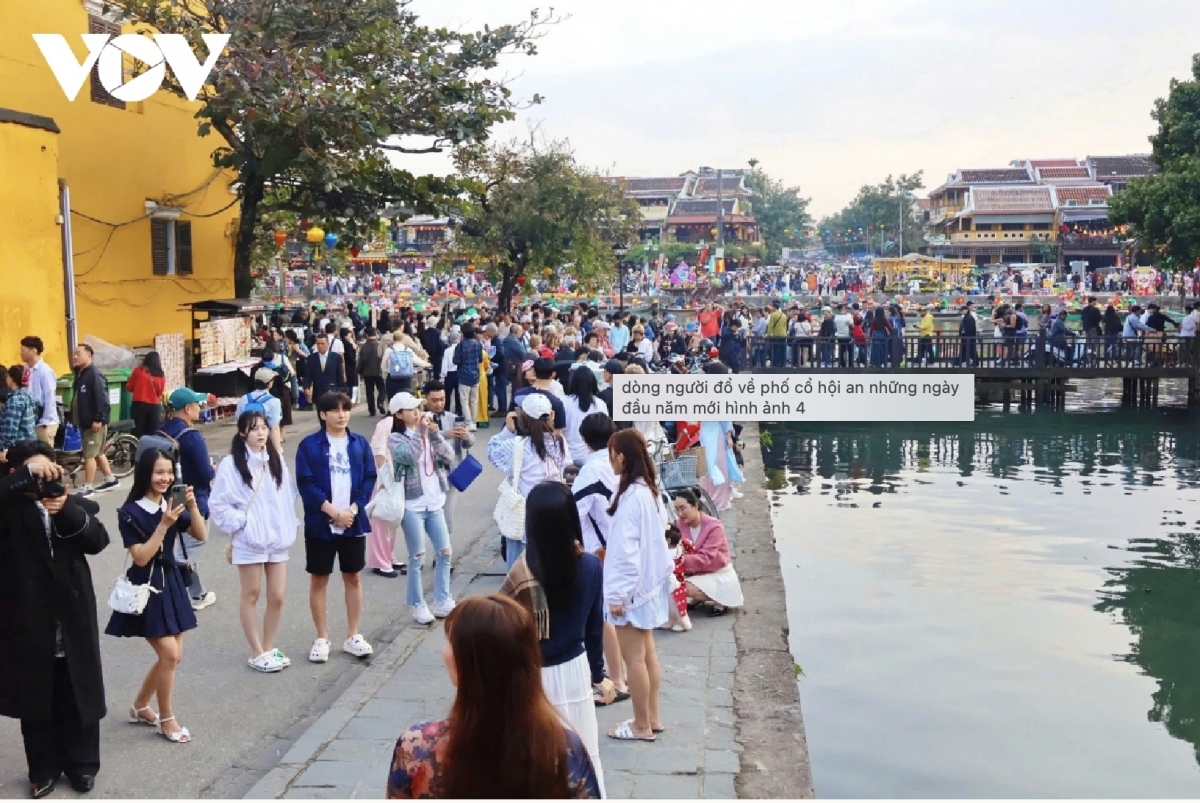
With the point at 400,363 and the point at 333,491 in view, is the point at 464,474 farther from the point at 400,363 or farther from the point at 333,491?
the point at 400,363

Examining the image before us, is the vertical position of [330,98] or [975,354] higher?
[330,98]

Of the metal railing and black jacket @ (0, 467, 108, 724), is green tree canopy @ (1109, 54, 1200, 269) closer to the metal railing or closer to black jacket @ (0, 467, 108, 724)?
the metal railing

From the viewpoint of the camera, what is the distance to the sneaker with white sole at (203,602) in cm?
854

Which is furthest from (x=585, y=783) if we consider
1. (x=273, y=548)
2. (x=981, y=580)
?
(x=981, y=580)

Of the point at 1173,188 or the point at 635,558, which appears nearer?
the point at 635,558

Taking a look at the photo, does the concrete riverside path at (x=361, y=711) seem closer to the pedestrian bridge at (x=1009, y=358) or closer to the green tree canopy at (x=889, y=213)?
the pedestrian bridge at (x=1009, y=358)

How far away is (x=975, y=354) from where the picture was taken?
28375 mm

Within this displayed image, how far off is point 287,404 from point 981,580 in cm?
978

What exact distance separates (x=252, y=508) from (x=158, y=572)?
1.05 m

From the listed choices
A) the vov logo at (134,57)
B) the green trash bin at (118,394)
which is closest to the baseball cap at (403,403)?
the green trash bin at (118,394)

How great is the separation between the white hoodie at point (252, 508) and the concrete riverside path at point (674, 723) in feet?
3.10

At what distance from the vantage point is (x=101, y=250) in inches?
701

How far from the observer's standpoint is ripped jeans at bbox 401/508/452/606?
26.0ft

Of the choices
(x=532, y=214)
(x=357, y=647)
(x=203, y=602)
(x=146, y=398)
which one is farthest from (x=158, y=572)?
(x=532, y=214)
